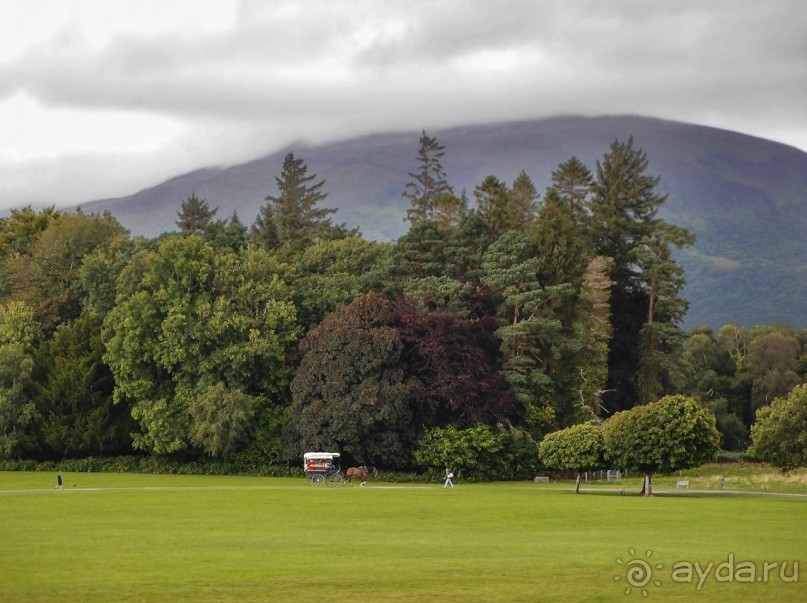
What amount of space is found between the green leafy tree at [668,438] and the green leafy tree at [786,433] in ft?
15.0

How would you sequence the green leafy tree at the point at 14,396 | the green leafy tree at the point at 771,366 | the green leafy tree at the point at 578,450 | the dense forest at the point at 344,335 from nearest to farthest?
1. the green leafy tree at the point at 578,450
2. the dense forest at the point at 344,335
3. the green leafy tree at the point at 14,396
4. the green leafy tree at the point at 771,366

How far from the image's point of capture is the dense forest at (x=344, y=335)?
267 feet

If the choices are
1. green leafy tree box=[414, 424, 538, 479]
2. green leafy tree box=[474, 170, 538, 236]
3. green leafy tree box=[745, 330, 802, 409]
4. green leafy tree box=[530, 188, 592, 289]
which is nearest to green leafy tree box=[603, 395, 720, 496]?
green leafy tree box=[414, 424, 538, 479]

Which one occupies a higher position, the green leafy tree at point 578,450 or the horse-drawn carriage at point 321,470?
the green leafy tree at point 578,450

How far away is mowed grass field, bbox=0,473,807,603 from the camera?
27.5m

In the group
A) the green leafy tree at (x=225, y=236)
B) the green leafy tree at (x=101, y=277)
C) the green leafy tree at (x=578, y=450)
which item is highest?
the green leafy tree at (x=225, y=236)

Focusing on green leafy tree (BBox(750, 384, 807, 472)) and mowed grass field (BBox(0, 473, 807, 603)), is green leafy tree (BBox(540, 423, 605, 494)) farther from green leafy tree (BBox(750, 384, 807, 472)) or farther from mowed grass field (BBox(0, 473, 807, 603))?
green leafy tree (BBox(750, 384, 807, 472))

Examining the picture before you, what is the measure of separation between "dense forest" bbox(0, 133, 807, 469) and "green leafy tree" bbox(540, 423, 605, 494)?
32.2 feet

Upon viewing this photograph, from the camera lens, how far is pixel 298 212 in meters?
145

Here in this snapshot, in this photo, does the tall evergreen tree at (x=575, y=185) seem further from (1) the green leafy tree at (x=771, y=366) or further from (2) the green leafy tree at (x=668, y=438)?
(2) the green leafy tree at (x=668, y=438)

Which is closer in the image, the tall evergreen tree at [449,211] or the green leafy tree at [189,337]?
the green leafy tree at [189,337]

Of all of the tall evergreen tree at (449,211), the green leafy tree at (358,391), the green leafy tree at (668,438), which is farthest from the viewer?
the tall evergreen tree at (449,211)

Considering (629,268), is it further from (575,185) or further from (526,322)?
(526,322)

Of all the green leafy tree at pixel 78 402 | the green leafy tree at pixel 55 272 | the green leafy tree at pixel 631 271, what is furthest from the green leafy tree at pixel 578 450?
the green leafy tree at pixel 55 272
